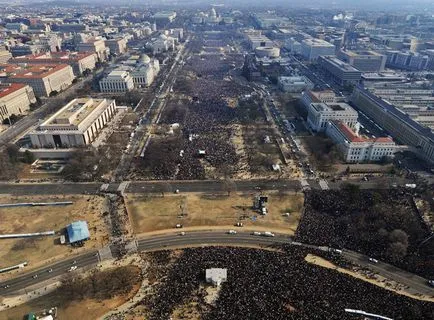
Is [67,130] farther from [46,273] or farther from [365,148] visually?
[365,148]

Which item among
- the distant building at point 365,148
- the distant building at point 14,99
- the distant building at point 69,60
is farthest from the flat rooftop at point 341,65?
the distant building at point 14,99

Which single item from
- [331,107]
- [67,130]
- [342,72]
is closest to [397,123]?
[331,107]

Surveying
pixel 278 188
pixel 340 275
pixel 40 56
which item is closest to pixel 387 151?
pixel 278 188

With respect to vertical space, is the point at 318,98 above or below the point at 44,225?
above

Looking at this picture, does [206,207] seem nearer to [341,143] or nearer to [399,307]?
[399,307]

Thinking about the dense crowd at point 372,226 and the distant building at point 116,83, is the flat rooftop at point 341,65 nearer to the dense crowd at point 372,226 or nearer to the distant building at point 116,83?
the distant building at point 116,83
